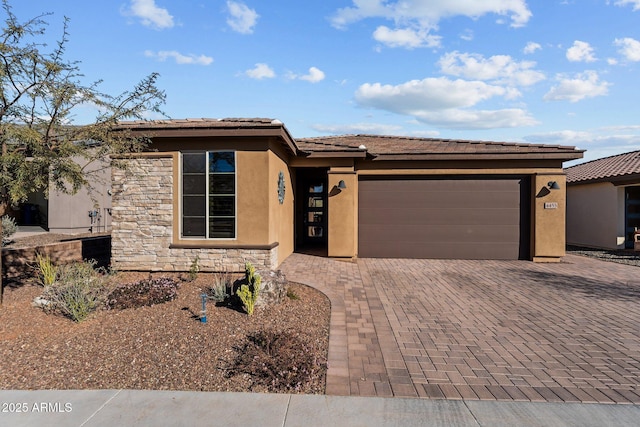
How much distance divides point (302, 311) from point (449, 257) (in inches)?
291

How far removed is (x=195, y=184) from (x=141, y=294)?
2.99 meters

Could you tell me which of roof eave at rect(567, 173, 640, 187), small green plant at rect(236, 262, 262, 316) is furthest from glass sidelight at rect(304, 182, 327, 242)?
roof eave at rect(567, 173, 640, 187)

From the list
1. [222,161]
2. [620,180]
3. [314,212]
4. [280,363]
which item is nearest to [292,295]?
[280,363]

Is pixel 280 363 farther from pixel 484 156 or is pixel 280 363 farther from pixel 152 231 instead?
pixel 484 156

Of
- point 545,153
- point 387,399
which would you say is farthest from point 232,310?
point 545,153

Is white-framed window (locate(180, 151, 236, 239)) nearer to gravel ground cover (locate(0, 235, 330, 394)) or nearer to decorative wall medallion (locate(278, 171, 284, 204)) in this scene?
decorative wall medallion (locate(278, 171, 284, 204))

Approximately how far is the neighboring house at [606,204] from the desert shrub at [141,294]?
15.5 meters

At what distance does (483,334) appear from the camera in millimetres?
5152

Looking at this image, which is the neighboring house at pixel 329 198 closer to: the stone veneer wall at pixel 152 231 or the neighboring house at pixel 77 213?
the stone veneer wall at pixel 152 231

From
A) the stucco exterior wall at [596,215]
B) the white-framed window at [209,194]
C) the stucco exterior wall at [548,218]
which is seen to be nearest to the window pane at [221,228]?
the white-framed window at [209,194]

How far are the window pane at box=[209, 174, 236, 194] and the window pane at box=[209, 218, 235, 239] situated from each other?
67 cm

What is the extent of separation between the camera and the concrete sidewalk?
3.10 metres

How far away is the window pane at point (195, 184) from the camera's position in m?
8.37

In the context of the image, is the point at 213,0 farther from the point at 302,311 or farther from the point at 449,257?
the point at 449,257
